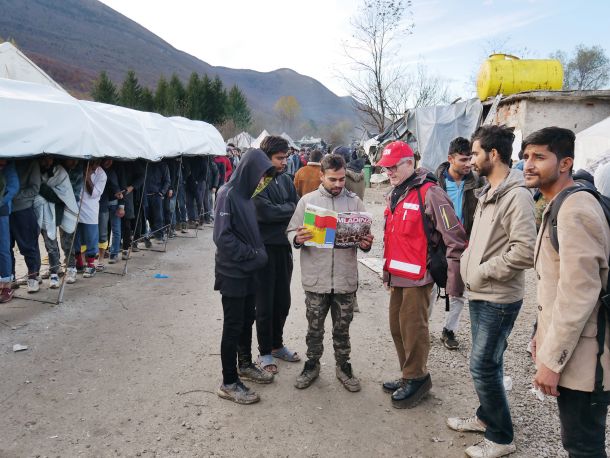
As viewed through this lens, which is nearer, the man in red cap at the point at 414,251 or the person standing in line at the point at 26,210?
the man in red cap at the point at 414,251

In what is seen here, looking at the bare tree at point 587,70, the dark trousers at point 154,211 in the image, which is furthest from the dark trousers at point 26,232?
the bare tree at point 587,70

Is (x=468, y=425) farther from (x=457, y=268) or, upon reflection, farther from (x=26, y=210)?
(x=26, y=210)

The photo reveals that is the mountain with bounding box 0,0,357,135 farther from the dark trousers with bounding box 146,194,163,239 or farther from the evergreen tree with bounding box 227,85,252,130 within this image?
the dark trousers with bounding box 146,194,163,239

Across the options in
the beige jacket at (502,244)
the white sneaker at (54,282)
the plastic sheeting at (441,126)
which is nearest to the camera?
the beige jacket at (502,244)

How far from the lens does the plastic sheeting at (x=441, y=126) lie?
13055 millimetres

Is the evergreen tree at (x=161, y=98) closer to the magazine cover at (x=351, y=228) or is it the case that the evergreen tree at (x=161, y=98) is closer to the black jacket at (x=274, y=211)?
the black jacket at (x=274, y=211)

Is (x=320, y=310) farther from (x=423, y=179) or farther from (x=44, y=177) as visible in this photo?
(x=44, y=177)

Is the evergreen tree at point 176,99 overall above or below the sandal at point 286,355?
above

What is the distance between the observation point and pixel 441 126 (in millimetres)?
13359

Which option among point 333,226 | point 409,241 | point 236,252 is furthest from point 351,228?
point 236,252

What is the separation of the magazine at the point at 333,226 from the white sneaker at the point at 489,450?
5.71 feet

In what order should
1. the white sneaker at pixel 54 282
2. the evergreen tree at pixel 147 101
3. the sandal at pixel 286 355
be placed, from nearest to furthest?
the sandal at pixel 286 355 → the white sneaker at pixel 54 282 → the evergreen tree at pixel 147 101


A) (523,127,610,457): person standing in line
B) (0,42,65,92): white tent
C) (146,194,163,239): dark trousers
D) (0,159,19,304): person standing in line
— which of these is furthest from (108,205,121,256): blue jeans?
→ (523,127,610,457): person standing in line

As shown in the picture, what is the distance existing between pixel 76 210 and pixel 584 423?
21.5ft
